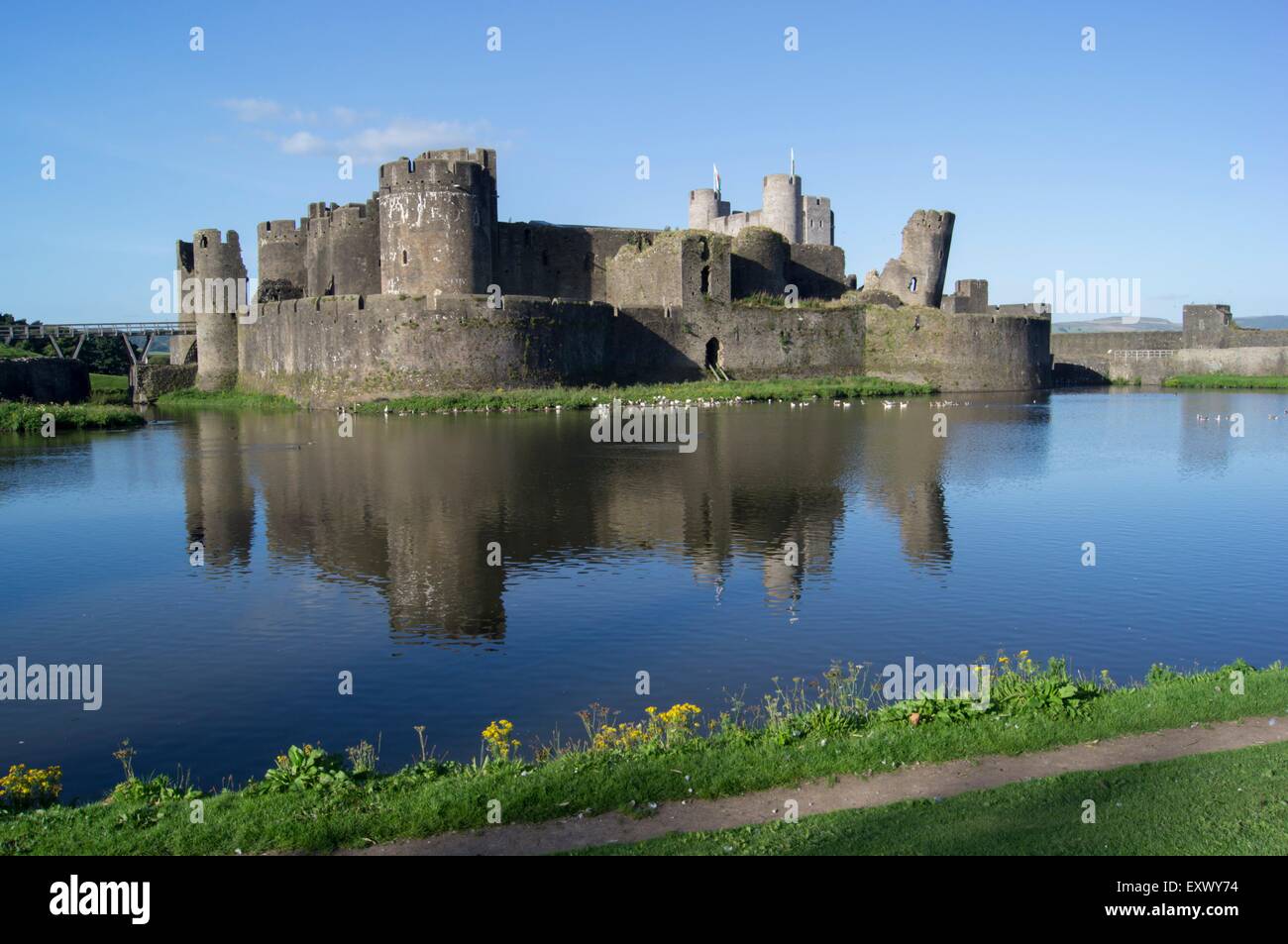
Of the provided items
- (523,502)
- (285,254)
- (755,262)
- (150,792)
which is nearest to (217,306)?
(285,254)

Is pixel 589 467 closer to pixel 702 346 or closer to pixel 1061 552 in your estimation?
pixel 1061 552

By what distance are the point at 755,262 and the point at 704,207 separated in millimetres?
15123

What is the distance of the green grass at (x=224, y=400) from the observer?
4459cm

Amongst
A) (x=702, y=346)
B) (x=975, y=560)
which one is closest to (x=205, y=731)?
(x=975, y=560)

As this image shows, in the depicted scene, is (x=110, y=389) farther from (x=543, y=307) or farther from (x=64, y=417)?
(x=543, y=307)

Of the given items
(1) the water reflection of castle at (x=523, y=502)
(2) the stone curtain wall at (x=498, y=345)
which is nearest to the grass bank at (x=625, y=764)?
(1) the water reflection of castle at (x=523, y=502)

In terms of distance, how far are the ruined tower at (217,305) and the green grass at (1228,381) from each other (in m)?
45.7

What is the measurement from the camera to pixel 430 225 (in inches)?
1668

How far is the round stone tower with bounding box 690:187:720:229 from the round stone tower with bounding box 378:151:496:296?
2451 centimetres

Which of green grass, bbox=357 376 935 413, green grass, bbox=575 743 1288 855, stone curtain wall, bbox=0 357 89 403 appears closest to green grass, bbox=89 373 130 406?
stone curtain wall, bbox=0 357 89 403

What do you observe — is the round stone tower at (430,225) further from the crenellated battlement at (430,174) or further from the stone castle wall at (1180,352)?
the stone castle wall at (1180,352)

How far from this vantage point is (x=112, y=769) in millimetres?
9109

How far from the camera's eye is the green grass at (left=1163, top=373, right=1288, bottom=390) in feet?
191

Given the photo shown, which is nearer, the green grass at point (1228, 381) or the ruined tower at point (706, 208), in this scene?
the green grass at point (1228, 381)
